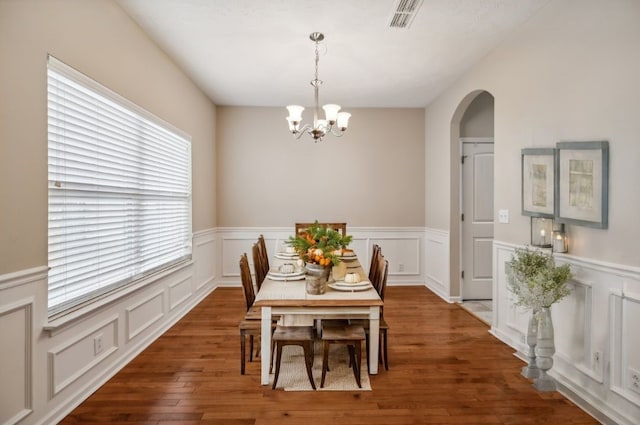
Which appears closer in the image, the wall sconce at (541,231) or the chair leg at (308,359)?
the chair leg at (308,359)

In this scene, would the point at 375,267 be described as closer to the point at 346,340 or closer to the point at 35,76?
the point at 346,340

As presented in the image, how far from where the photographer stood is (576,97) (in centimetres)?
261

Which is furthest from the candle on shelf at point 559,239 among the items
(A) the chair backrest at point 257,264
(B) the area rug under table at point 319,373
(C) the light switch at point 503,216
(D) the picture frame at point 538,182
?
(A) the chair backrest at point 257,264

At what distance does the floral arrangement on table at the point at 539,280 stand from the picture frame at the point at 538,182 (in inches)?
15.4

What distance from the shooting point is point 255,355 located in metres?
3.25

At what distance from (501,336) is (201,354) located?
2790 millimetres

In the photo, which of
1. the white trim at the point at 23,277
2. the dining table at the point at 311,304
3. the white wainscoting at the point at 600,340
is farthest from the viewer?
the dining table at the point at 311,304

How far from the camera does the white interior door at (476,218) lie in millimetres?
5059

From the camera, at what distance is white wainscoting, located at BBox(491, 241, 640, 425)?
7.11 feet

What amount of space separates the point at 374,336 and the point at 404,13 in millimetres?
2492

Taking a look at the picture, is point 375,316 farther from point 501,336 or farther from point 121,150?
point 121,150

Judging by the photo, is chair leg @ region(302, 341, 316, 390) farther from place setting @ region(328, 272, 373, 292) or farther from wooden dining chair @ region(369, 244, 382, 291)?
wooden dining chair @ region(369, 244, 382, 291)

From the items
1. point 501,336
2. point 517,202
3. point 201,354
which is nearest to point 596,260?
point 517,202

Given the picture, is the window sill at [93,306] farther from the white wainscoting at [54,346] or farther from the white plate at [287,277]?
the white plate at [287,277]
